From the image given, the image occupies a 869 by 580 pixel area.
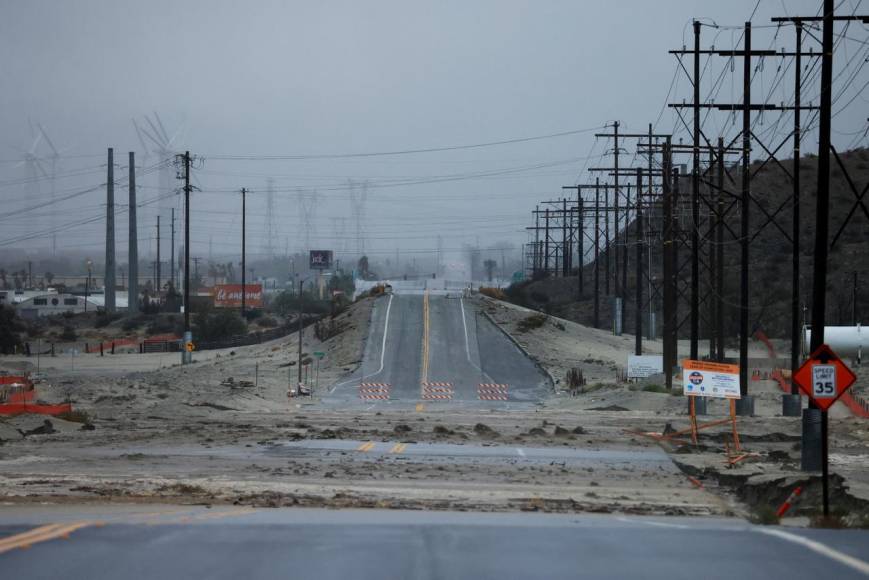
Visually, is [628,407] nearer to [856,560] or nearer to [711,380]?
[711,380]

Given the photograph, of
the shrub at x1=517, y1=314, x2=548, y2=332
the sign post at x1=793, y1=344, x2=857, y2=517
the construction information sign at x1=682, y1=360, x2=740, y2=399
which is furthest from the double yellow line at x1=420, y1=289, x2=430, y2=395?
the sign post at x1=793, y1=344, x2=857, y2=517

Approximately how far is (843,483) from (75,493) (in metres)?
14.9

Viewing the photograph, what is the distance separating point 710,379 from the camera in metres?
28.5

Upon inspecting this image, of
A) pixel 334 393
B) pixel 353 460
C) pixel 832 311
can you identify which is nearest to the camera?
pixel 353 460

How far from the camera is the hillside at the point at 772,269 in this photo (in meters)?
97.9

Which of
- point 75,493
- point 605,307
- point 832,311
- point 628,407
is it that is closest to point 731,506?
point 75,493

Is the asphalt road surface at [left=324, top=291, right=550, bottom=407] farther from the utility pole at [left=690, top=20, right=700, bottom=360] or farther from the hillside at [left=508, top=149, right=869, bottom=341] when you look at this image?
the hillside at [left=508, top=149, right=869, bottom=341]

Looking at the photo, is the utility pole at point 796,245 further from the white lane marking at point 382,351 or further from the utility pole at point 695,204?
the white lane marking at point 382,351

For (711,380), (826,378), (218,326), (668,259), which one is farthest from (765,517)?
(218,326)

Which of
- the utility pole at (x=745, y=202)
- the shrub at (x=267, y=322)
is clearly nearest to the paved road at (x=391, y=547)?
the utility pole at (x=745, y=202)

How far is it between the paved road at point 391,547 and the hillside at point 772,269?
246 ft

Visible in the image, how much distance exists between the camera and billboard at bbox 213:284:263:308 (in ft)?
447

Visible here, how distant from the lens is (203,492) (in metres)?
19.8

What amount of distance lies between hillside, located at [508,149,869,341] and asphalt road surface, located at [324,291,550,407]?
1781 centimetres
